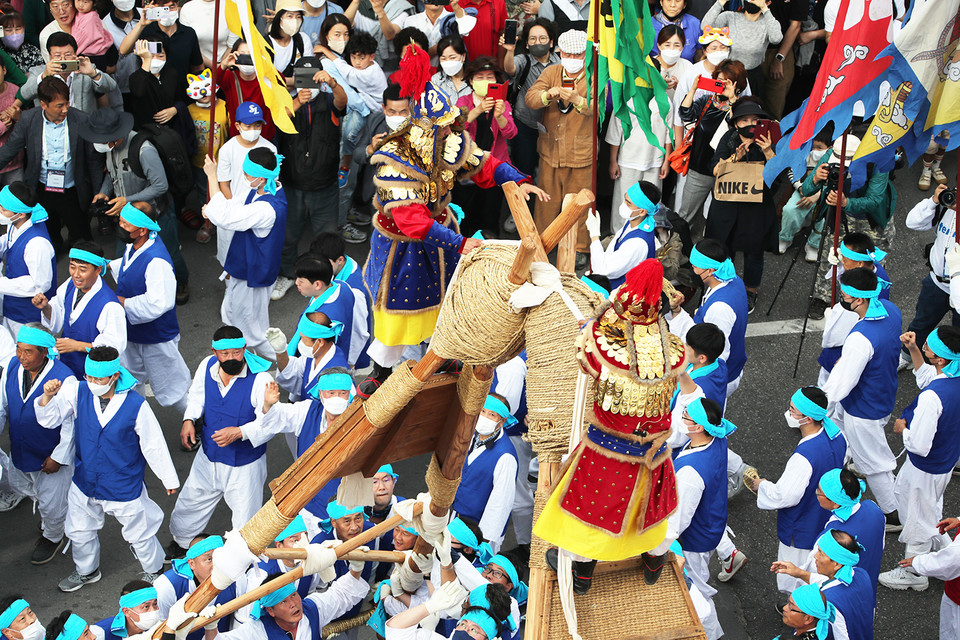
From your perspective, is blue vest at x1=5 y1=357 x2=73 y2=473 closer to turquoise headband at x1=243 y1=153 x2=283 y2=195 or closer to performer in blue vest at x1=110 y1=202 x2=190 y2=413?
performer in blue vest at x1=110 y1=202 x2=190 y2=413

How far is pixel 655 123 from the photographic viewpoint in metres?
11.0

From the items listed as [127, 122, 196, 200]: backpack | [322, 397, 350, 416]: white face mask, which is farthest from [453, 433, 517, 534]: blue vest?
[127, 122, 196, 200]: backpack

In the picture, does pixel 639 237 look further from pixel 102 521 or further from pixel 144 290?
pixel 102 521

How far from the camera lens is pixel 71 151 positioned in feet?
35.3

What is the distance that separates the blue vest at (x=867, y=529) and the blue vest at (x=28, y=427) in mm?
5339

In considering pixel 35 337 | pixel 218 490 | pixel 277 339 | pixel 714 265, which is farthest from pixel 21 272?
pixel 714 265

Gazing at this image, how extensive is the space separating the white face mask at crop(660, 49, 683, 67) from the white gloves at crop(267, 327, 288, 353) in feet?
15.7

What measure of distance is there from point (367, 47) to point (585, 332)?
7560 mm

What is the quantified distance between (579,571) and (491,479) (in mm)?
3363

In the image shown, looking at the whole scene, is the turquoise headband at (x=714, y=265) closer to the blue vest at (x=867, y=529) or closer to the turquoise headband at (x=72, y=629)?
the blue vest at (x=867, y=529)

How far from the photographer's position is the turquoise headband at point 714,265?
869 cm

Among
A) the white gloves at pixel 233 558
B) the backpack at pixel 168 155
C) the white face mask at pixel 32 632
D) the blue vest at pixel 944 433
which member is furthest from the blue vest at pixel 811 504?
the backpack at pixel 168 155

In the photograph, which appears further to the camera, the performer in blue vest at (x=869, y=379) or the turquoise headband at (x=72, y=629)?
the performer in blue vest at (x=869, y=379)

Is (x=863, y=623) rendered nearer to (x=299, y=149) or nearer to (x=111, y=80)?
(x=299, y=149)
